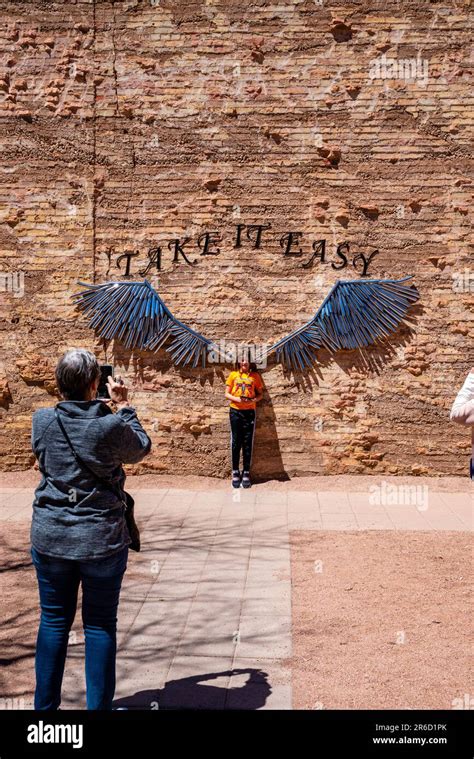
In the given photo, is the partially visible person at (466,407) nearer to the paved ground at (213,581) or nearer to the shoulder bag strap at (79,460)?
the paved ground at (213,581)

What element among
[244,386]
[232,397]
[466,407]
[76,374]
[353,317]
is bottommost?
[232,397]

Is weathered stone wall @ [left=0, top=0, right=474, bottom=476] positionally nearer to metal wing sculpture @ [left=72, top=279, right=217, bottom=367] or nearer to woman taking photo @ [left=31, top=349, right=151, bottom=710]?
metal wing sculpture @ [left=72, top=279, right=217, bottom=367]

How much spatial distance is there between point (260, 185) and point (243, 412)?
2.81m

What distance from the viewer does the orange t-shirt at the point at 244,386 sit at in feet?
29.8

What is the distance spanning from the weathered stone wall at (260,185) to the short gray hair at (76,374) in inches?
239

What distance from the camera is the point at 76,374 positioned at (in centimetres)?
334

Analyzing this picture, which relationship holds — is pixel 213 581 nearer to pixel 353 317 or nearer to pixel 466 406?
pixel 466 406

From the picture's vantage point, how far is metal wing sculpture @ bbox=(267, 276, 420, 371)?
9266 mm

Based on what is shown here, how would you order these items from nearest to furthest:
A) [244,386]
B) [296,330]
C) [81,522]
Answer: [81,522], [244,386], [296,330]

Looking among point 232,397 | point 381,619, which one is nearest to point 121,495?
point 381,619

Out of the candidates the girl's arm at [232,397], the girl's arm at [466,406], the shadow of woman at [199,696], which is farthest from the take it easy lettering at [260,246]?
the shadow of woman at [199,696]

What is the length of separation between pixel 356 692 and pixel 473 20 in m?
8.18

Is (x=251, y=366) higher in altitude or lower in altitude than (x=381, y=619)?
higher

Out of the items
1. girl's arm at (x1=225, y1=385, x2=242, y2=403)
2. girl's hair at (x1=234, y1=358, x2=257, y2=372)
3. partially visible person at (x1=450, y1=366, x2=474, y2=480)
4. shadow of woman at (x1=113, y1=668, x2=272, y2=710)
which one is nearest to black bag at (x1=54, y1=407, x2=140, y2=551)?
shadow of woman at (x1=113, y1=668, x2=272, y2=710)
